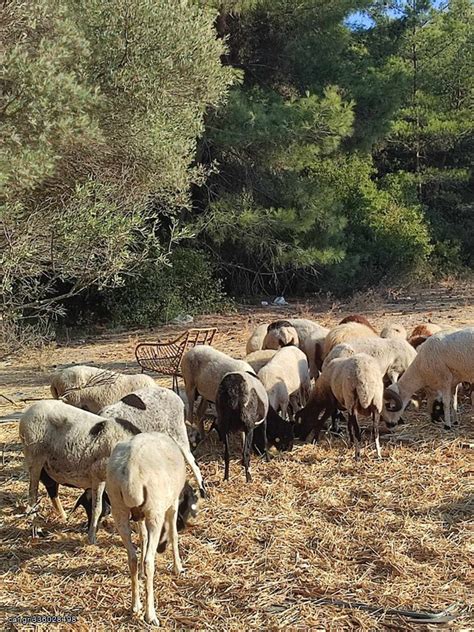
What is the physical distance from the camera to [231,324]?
15.2 m

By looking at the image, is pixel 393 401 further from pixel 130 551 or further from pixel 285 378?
pixel 130 551

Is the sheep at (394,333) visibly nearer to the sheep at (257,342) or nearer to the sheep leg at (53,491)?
the sheep at (257,342)

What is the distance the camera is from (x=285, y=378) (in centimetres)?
723

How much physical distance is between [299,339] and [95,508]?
4.78 metres

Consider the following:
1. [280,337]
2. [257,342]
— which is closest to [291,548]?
[280,337]

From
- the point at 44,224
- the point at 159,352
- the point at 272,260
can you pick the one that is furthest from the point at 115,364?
the point at 272,260

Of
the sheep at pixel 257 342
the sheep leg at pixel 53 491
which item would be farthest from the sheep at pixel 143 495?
the sheep at pixel 257 342

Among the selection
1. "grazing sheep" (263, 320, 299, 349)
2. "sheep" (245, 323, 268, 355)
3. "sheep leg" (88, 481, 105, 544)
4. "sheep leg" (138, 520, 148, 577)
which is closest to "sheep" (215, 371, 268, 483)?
"sheep leg" (88, 481, 105, 544)

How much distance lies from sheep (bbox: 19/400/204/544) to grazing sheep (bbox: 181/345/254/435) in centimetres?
193

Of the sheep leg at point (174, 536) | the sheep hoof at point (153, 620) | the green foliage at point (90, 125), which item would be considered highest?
the green foliage at point (90, 125)

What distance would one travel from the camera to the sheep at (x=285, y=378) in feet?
23.0

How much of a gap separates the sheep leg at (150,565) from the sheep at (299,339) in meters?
4.91

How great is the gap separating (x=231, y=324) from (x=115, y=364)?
14.7 ft

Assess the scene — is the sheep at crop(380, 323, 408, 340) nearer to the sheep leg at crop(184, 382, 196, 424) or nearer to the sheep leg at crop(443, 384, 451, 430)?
the sheep leg at crop(443, 384, 451, 430)
